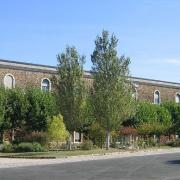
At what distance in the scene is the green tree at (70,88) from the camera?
40.0 m

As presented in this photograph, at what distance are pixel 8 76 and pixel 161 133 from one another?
17.8 metres

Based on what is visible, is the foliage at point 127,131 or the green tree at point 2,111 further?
the foliage at point 127,131

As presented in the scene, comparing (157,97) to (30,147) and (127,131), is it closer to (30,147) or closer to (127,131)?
(127,131)

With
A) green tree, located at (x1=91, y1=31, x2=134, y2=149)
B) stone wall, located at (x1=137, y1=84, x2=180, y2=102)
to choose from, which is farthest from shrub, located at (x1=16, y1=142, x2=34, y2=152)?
stone wall, located at (x1=137, y1=84, x2=180, y2=102)

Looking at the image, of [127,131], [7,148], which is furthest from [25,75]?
[7,148]

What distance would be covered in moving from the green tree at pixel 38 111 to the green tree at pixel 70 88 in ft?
20.2

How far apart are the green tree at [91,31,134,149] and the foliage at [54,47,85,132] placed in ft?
4.18

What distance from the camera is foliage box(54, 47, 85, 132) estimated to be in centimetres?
4003

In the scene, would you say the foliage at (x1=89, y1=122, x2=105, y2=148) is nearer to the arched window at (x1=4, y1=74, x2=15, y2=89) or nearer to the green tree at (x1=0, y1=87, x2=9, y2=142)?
the green tree at (x1=0, y1=87, x2=9, y2=142)

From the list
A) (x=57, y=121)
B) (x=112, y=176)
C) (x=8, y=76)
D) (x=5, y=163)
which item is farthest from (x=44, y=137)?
(x=112, y=176)

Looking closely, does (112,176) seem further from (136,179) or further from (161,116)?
(161,116)

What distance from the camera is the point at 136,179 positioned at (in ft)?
61.9

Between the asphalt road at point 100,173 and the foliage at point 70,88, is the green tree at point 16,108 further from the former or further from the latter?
the asphalt road at point 100,173

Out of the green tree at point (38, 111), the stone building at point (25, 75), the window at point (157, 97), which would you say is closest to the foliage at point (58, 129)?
the green tree at point (38, 111)
